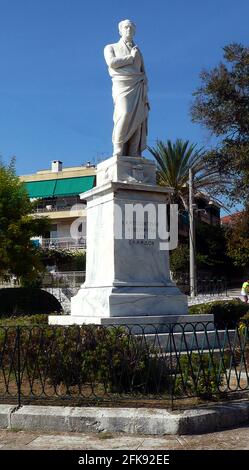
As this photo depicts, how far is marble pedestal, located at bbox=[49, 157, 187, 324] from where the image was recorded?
9680 mm

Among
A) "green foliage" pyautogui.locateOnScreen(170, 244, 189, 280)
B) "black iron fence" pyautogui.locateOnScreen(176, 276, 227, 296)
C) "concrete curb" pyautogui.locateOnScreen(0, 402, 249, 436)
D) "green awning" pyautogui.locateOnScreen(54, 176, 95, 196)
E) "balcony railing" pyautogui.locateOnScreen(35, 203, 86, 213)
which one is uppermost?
"green awning" pyautogui.locateOnScreen(54, 176, 95, 196)

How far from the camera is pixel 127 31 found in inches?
442

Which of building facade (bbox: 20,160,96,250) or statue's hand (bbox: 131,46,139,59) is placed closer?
statue's hand (bbox: 131,46,139,59)

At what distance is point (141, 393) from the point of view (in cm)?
666

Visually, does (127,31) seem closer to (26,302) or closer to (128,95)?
(128,95)

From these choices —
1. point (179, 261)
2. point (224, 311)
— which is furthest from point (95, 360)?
point (179, 261)

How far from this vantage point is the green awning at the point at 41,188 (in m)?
55.2

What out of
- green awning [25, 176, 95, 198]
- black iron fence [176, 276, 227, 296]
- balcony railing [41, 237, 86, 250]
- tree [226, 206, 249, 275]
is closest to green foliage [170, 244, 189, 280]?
black iron fence [176, 276, 227, 296]

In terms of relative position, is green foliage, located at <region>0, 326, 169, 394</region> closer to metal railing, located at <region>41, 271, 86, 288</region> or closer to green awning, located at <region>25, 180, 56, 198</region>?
metal railing, located at <region>41, 271, 86, 288</region>

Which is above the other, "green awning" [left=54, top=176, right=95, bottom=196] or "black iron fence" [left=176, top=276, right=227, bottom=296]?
"green awning" [left=54, top=176, right=95, bottom=196]

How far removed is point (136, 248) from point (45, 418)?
466cm

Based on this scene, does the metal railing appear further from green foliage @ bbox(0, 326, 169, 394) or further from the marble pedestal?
green foliage @ bbox(0, 326, 169, 394)

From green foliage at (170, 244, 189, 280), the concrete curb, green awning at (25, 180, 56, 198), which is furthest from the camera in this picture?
green awning at (25, 180, 56, 198)

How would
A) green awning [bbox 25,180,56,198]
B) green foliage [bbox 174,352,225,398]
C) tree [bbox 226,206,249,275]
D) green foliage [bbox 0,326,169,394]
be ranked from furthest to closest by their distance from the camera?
green awning [bbox 25,180,56,198] → tree [bbox 226,206,249,275] → green foliage [bbox 0,326,169,394] → green foliage [bbox 174,352,225,398]
